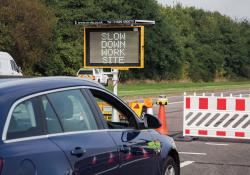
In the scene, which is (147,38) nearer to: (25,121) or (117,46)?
(117,46)

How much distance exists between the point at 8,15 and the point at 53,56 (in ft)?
24.0

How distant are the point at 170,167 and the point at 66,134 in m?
2.32

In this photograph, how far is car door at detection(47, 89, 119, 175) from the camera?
194 inches

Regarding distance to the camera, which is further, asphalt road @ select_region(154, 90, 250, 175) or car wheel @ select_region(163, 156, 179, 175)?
asphalt road @ select_region(154, 90, 250, 175)

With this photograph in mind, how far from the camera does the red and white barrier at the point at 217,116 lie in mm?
14008

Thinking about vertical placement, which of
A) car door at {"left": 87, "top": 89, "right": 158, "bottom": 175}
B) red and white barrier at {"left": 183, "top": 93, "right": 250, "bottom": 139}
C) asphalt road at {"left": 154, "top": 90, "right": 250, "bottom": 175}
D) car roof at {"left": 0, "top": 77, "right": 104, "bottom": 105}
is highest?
car roof at {"left": 0, "top": 77, "right": 104, "bottom": 105}

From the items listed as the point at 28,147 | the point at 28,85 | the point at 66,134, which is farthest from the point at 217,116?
the point at 28,147

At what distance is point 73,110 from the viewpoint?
5.41 m

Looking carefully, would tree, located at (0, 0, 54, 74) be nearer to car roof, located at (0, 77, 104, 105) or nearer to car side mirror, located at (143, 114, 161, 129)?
car side mirror, located at (143, 114, 161, 129)

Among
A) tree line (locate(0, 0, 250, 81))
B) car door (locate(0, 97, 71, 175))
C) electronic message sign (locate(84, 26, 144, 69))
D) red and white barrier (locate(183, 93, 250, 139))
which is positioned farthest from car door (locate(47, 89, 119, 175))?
tree line (locate(0, 0, 250, 81))

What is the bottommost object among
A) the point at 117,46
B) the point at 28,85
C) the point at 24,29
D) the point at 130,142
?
the point at 130,142

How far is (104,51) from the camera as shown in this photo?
16.8m

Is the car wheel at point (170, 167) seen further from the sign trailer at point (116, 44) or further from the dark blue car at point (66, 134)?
the sign trailer at point (116, 44)

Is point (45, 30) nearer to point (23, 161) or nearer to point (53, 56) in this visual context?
point (53, 56)
